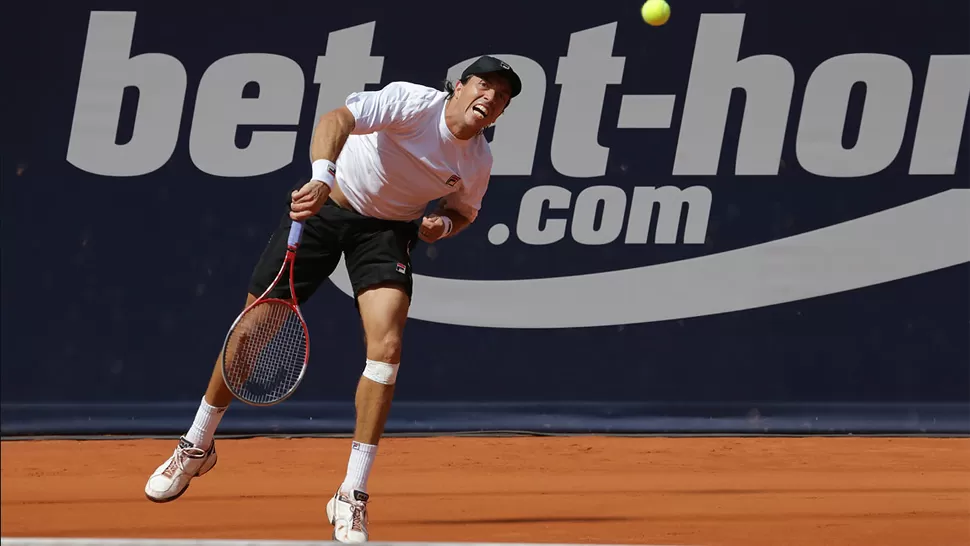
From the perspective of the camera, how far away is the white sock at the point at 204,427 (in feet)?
12.3

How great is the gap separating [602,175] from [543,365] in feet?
3.26

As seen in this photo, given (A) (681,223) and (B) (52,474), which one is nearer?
(B) (52,474)

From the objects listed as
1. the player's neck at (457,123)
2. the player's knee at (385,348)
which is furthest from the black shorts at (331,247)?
the player's neck at (457,123)

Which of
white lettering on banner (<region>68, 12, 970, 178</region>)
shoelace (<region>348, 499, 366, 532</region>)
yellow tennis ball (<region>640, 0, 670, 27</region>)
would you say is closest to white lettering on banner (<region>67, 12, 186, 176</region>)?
white lettering on banner (<region>68, 12, 970, 178</region>)

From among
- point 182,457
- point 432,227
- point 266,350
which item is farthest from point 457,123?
point 182,457

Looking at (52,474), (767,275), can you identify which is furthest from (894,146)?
(52,474)

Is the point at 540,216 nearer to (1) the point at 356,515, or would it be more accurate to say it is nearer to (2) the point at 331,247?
(2) the point at 331,247

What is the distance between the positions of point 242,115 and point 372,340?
2885 millimetres

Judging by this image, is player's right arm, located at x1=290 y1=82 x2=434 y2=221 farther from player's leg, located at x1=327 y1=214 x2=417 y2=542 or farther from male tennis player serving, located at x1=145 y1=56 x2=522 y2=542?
player's leg, located at x1=327 y1=214 x2=417 y2=542

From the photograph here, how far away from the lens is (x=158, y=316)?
5980 millimetres

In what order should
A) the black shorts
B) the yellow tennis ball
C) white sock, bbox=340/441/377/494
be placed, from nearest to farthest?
white sock, bbox=340/441/377/494 < the black shorts < the yellow tennis ball

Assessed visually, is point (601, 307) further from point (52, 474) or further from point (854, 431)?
point (52, 474)

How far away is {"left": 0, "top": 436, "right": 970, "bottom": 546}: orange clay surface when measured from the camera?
3568 mm

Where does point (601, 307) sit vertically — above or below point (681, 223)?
below
